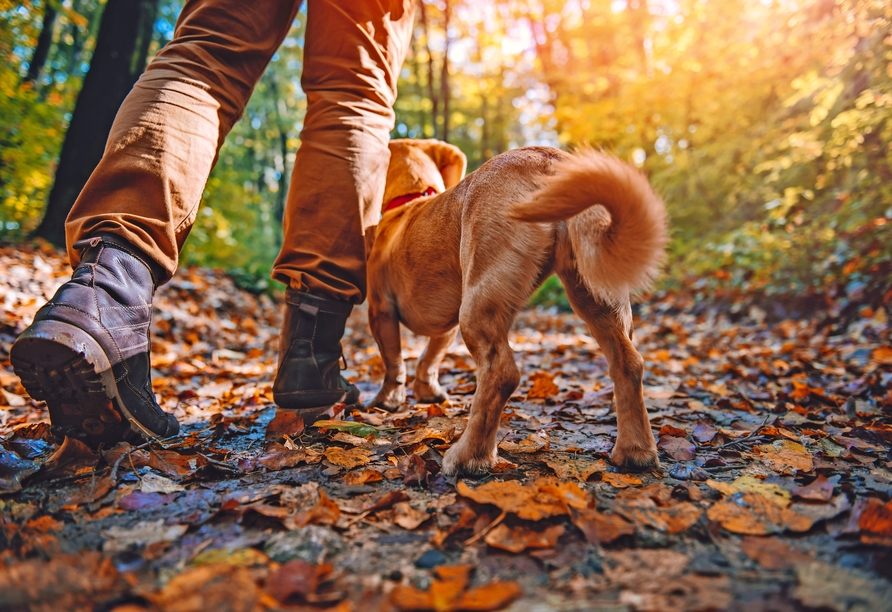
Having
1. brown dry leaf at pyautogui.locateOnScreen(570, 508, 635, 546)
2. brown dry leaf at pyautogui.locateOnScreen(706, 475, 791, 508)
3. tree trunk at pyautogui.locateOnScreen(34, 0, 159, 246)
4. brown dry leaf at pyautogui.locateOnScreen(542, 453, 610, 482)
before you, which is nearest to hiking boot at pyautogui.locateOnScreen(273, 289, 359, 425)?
brown dry leaf at pyautogui.locateOnScreen(542, 453, 610, 482)

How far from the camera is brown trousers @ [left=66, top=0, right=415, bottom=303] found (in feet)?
5.56

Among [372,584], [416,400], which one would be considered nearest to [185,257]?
[416,400]

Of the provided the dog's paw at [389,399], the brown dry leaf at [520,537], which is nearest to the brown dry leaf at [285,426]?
the dog's paw at [389,399]

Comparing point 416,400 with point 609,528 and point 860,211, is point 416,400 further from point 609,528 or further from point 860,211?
point 860,211

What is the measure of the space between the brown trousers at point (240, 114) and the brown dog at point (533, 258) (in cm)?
37

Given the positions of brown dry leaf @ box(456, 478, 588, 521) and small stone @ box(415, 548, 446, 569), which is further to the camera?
brown dry leaf @ box(456, 478, 588, 521)

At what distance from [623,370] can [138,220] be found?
5.61 feet

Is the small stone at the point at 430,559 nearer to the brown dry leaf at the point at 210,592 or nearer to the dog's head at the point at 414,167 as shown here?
the brown dry leaf at the point at 210,592

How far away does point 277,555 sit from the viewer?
1.05 m

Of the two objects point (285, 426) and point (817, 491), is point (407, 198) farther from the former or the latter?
point (817, 491)

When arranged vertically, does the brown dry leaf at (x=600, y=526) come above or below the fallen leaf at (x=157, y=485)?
above

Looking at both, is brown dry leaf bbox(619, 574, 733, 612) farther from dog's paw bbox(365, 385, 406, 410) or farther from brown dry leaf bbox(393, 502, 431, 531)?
dog's paw bbox(365, 385, 406, 410)

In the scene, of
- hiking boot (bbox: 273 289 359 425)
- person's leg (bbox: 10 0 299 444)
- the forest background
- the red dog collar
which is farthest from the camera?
the forest background

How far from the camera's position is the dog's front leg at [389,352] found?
2.56 meters
